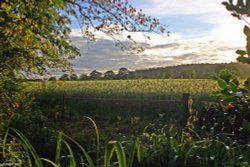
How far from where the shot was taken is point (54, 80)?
768 cm

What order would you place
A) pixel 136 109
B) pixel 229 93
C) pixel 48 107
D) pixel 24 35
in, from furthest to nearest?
pixel 48 107
pixel 136 109
pixel 24 35
pixel 229 93

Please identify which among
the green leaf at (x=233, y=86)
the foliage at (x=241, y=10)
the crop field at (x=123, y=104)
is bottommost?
the crop field at (x=123, y=104)

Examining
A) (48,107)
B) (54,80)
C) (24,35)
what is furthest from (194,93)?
(24,35)

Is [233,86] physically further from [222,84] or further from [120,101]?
[120,101]

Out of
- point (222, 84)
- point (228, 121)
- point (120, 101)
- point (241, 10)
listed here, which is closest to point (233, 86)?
point (222, 84)

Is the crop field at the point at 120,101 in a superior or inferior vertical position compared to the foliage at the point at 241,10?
inferior

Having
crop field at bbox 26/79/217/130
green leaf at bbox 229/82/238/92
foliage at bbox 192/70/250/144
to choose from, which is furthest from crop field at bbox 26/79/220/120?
green leaf at bbox 229/82/238/92

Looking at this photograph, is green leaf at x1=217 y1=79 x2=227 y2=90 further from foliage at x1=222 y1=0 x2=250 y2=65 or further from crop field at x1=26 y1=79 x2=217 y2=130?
crop field at x1=26 y1=79 x2=217 y2=130

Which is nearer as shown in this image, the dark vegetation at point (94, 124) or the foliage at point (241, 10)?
the foliage at point (241, 10)

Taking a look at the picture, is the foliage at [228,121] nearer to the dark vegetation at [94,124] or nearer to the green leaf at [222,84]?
the dark vegetation at [94,124]

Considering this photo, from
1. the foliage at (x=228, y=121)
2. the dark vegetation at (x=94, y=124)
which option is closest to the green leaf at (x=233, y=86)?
the dark vegetation at (x=94, y=124)

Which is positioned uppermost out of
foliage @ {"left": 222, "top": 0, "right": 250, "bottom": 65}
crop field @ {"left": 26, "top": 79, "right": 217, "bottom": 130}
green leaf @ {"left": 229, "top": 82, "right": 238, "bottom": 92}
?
foliage @ {"left": 222, "top": 0, "right": 250, "bottom": 65}

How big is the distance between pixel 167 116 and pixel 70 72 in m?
6.46

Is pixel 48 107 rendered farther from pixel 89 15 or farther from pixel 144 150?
pixel 144 150
